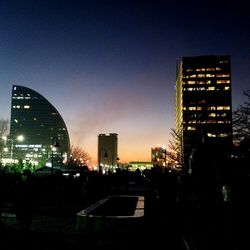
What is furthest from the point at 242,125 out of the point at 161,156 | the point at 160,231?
the point at 161,156

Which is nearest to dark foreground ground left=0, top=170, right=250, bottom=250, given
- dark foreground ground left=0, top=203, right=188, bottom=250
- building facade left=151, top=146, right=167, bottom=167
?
dark foreground ground left=0, top=203, right=188, bottom=250

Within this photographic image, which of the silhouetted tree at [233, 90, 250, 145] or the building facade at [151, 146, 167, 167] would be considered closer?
the silhouetted tree at [233, 90, 250, 145]

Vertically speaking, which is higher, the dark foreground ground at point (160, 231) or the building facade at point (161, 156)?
the building facade at point (161, 156)

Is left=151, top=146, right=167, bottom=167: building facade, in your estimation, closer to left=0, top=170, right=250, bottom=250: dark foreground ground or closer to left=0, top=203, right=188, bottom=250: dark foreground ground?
left=0, top=170, right=250, bottom=250: dark foreground ground

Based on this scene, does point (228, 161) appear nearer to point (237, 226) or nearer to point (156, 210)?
point (156, 210)

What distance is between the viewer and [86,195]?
26859 millimetres

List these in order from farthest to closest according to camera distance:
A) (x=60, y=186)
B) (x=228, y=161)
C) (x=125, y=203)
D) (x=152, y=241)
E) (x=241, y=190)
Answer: (x=60, y=186)
(x=228, y=161)
(x=125, y=203)
(x=241, y=190)
(x=152, y=241)

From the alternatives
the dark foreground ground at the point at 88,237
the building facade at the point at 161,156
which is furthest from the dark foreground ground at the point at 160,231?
the building facade at the point at 161,156

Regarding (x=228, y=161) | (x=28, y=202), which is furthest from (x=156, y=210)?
(x=28, y=202)

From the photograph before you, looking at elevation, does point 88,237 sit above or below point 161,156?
below

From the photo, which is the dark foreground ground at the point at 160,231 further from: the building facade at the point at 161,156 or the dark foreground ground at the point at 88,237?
the building facade at the point at 161,156

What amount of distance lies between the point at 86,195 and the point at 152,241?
51.4 ft

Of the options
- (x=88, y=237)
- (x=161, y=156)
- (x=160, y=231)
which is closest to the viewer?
(x=88, y=237)

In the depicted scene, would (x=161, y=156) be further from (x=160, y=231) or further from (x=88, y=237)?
(x=88, y=237)
